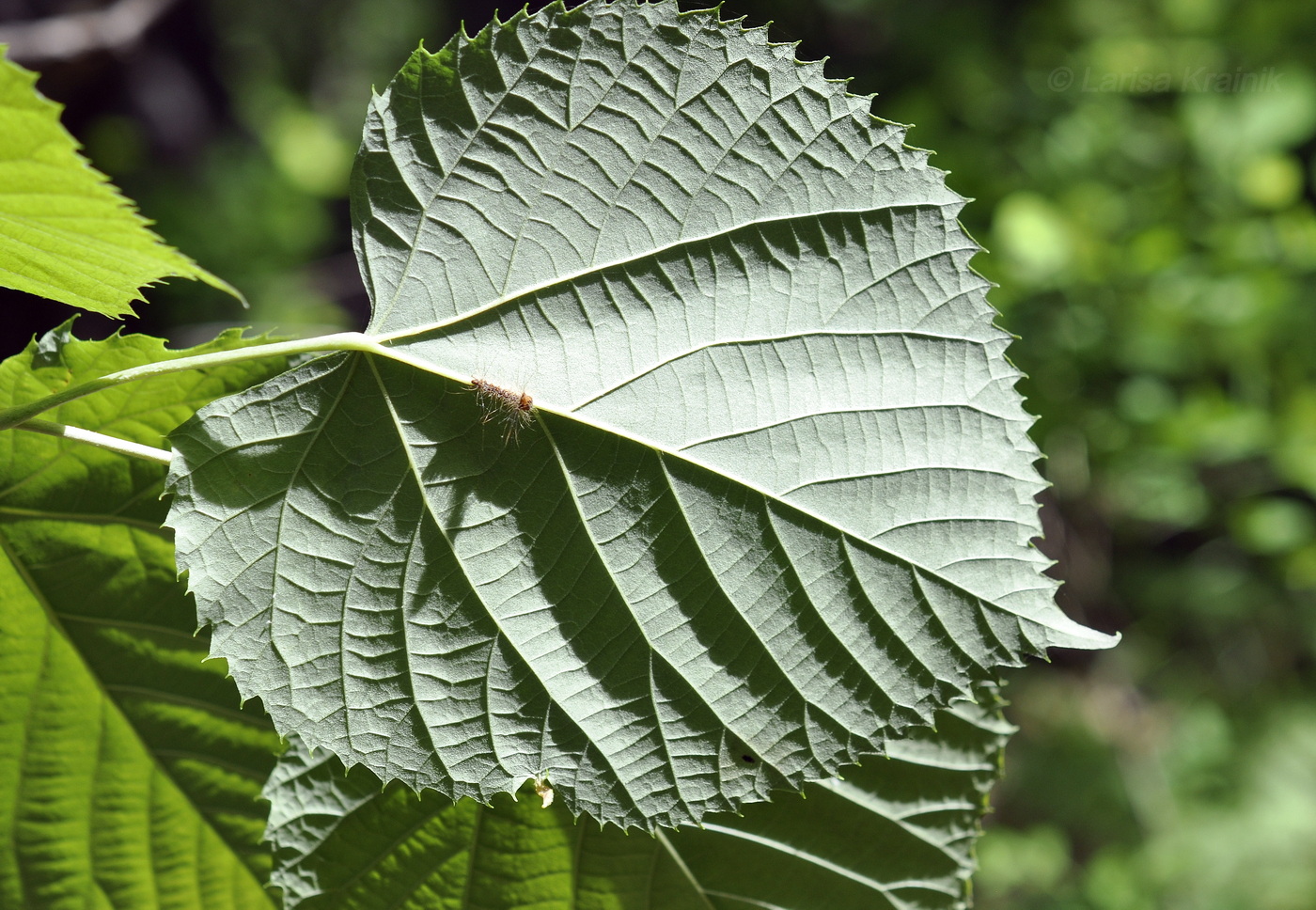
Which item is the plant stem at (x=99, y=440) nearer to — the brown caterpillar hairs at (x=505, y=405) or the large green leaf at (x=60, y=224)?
the large green leaf at (x=60, y=224)

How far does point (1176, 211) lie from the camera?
1893 mm

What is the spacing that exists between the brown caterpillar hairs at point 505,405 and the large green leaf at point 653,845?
339 mm

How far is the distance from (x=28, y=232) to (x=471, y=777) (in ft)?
1.60

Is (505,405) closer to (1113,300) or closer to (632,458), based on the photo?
(632,458)

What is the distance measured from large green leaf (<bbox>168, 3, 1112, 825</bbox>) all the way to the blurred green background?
608mm

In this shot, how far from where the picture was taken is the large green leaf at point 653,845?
775 millimetres

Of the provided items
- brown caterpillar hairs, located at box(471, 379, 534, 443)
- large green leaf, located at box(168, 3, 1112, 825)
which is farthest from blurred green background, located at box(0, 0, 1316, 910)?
brown caterpillar hairs, located at box(471, 379, 534, 443)

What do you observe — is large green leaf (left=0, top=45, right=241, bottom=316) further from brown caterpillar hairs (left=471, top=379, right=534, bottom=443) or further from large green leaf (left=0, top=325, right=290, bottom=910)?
brown caterpillar hairs (left=471, top=379, right=534, bottom=443)

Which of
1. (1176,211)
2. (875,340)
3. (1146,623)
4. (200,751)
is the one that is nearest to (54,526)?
(200,751)

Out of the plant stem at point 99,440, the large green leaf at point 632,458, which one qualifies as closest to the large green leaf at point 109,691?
the plant stem at point 99,440

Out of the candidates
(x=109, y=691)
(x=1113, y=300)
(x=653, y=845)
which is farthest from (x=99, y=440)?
(x=1113, y=300)

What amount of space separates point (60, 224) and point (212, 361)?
141 millimetres

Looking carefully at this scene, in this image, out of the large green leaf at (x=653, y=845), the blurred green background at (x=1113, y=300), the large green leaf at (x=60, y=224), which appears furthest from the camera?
the blurred green background at (x=1113, y=300)

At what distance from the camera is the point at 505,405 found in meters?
0.64
